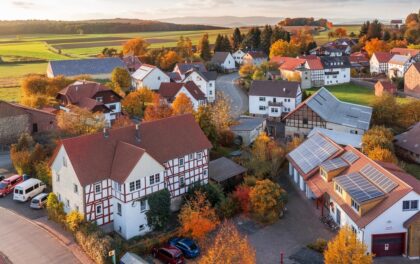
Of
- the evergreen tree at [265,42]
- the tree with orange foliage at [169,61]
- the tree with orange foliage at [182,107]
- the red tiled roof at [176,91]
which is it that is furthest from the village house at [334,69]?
→ the tree with orange foliage at [182,107]

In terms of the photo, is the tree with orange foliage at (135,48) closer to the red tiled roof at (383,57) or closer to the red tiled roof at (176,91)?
the red tiled roof at (176,91)

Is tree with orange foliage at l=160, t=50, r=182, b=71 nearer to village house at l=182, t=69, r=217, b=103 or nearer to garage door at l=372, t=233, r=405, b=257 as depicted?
village house at l=182, t=69, r=217, b=103

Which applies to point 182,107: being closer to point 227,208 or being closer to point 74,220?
point 227,208

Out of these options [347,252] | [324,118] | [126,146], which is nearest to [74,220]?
[126,146]

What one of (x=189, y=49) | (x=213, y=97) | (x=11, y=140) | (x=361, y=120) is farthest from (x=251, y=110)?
(x=189, y=49)

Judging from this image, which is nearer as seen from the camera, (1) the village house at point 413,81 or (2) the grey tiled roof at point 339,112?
(2) the grey tiled roof at point 339,112

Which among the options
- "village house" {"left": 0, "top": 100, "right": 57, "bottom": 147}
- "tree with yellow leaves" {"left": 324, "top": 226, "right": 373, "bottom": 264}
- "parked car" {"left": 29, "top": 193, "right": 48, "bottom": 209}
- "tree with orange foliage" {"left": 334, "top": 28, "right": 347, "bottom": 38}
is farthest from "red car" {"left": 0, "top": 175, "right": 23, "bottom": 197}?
"tree with orange foliage" {"left": 334, "top": 28, "right": 347, "bottom": 38}
